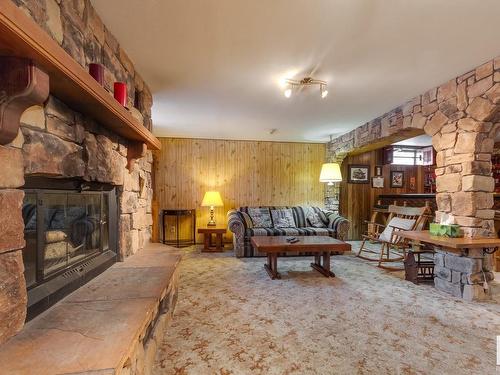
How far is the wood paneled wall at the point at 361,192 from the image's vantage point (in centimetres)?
579

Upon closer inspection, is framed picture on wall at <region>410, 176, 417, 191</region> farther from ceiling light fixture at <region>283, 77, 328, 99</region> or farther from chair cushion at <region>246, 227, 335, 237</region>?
ceiling light fixture at <region>283, 77, 328, 99</region>

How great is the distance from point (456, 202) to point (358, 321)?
1647mm

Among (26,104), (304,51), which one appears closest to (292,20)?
(304,51)

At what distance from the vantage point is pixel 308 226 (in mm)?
4941

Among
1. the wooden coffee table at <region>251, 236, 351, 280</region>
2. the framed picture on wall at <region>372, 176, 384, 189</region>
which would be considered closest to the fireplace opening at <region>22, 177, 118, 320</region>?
the wooden coffee table at <region>251, 236, 351, 280</region>

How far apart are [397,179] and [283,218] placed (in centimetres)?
311

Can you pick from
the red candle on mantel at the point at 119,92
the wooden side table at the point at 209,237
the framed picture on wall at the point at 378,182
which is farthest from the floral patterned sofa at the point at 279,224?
the red candle on mantel at the point at 119,92

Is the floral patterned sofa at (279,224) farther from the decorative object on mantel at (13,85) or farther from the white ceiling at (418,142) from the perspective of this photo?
the decorative object on mantel at (13,85)

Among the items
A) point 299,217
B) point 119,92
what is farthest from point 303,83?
point 299,217

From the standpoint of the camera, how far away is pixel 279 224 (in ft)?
16.0

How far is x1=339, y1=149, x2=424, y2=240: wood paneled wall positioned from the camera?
5789mm

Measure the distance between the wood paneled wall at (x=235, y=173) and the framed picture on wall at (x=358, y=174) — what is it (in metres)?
0.68

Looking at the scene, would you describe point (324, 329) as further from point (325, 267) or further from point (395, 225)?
point (395, 225)

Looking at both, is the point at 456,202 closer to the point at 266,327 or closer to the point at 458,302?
the point at 458,302
